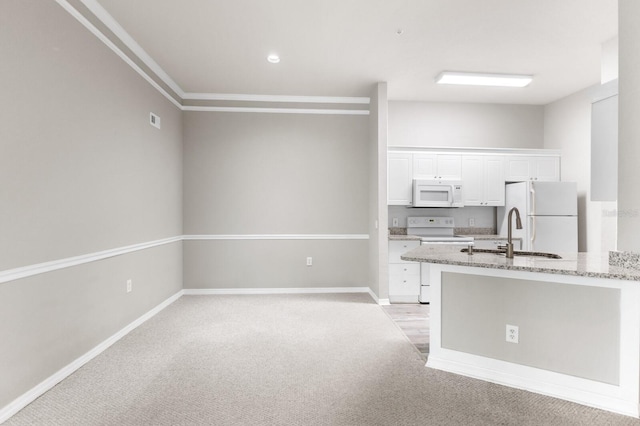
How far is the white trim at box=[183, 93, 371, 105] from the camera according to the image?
16.8 feet

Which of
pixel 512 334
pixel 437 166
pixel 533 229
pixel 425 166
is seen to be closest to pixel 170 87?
pixel 425 166

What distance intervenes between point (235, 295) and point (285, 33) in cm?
358

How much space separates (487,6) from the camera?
9.62 feet

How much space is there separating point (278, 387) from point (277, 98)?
13.3ft

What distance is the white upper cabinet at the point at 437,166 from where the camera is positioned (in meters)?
5.17

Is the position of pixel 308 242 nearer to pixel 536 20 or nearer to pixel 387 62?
pixel 387 62

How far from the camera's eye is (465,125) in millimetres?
5621

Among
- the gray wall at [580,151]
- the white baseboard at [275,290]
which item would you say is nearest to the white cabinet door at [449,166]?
the gray wall at [580,151]

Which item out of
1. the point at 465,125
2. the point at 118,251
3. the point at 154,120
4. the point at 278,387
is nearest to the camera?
the point at 278,387

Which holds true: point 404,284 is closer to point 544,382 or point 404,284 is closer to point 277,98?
point 544,382

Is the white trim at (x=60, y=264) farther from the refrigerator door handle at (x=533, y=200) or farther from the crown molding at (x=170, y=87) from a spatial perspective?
the refrigerator door handle at (x=533, y=200)

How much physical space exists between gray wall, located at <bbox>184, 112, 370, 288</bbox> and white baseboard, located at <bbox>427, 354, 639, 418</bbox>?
8.92 ft

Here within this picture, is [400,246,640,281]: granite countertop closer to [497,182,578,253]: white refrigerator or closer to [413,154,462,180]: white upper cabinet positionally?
[497,182,578,253]: white refrigerator

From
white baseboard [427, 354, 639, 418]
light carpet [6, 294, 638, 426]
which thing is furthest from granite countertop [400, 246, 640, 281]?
light carpet [6, 294, 638, 426]
